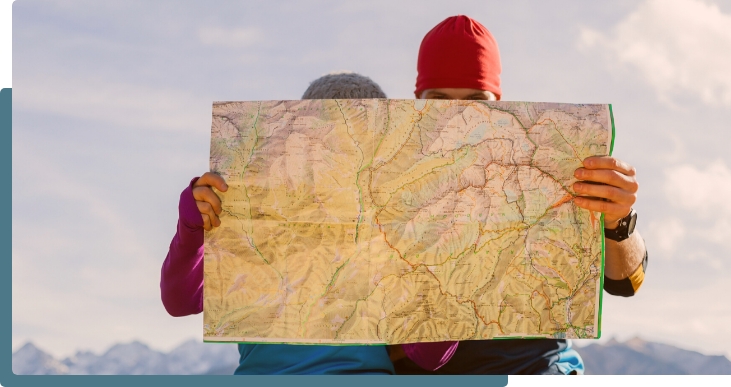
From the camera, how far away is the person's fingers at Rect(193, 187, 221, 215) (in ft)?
7.42

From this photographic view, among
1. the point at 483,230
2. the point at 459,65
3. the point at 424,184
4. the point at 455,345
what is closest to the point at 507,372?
the point at 455,345

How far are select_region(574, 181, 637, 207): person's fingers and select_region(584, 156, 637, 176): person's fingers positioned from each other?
0.18ft

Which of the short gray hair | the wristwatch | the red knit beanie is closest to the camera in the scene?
the wristwatch

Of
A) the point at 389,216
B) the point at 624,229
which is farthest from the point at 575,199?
the point at 389,216

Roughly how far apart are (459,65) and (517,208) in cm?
66

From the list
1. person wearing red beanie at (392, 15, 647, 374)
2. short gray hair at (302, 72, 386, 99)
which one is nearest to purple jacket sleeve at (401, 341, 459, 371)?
person wearing red beanie at (392, 15, 647, 374)

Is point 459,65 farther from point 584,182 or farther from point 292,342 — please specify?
point 292,342

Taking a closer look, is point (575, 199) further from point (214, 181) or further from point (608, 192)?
point (214, 181)

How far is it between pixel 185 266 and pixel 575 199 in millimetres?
1229

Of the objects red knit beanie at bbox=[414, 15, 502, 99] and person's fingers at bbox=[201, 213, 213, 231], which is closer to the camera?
person's fingers at bbox=[201, 213, 213, 231]

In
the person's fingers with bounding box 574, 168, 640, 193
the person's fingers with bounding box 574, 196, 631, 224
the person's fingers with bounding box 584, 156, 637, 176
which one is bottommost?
the person's fingers with bounding box 574, 196, 631, 224

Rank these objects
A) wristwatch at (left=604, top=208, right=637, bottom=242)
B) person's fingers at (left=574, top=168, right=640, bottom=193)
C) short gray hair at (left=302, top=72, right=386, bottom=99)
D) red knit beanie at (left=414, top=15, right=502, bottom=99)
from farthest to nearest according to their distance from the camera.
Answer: red knit beanie at (left=414, top=15, right=502, bottom=99), short gray hair at (left=302, top=72, right=386, bottom=99), wristwatch at (left=604, top=208, right=637, bottom=242), person's fingers at (left=574, top=168, right=640, bottom=193)

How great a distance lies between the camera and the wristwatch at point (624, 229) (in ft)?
7.75

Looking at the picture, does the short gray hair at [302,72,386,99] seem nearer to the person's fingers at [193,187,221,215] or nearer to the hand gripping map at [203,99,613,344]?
the hand gripping map at [203,99,613,344]
